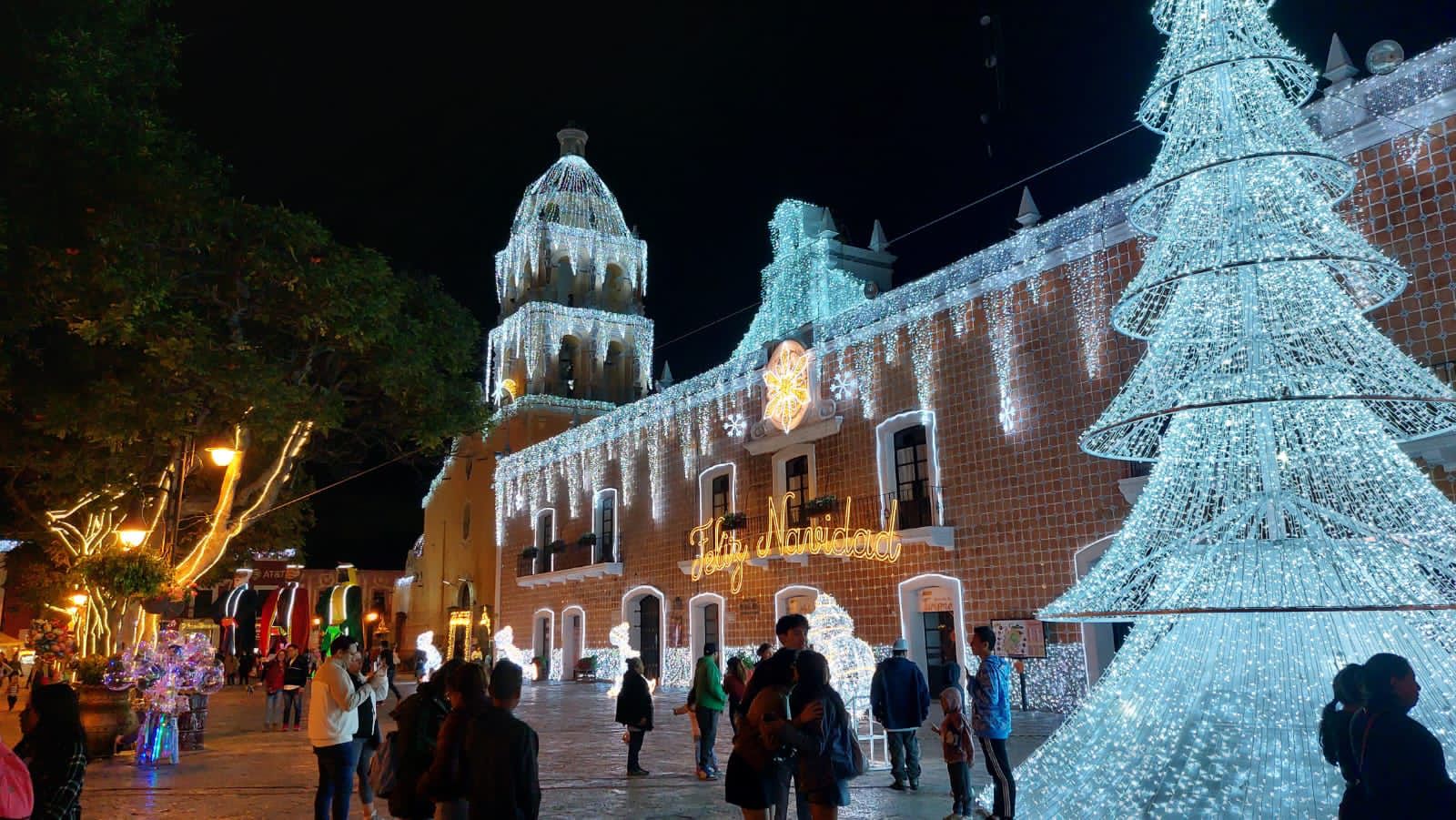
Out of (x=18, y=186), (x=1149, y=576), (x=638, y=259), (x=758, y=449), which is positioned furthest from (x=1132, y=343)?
(x=638, y=259)

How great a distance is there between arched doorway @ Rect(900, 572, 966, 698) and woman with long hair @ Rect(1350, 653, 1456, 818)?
40.1ft

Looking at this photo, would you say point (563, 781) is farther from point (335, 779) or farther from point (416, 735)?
point (416, 735)

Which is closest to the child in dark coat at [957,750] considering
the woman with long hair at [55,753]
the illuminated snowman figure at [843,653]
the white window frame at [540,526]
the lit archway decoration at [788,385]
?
the illuminated snowman figure at [843,653]

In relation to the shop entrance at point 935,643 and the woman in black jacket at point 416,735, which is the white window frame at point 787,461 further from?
the woman in black jacket at point 416,735

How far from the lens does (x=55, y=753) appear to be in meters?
4.69

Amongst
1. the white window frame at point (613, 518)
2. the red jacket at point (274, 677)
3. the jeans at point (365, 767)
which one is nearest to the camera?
the jeans at point (365, 767)

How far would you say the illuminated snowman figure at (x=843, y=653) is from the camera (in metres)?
10.1

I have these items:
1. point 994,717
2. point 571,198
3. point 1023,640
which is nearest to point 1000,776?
point 994,717

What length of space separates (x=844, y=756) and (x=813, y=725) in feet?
0.85

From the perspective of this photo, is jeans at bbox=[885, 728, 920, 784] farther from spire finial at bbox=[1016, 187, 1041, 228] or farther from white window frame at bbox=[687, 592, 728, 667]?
white window frame at bbox=[687, 592, 728, 667]

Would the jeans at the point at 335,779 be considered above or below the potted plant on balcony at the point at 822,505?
below

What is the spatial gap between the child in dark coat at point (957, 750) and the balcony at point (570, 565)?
62.0 ft

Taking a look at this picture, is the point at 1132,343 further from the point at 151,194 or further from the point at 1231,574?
the point at 151,194

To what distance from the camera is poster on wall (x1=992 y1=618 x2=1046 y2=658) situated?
14258mm
